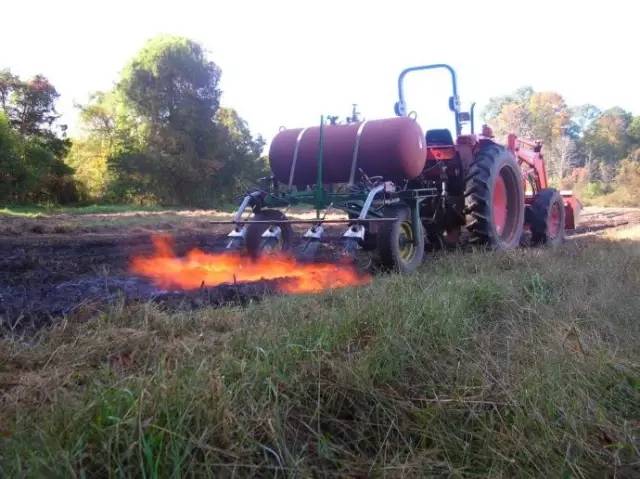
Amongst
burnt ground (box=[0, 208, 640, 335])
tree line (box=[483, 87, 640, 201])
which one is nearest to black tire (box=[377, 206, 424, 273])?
burnt ground (box=[0, 208, 640, 335])

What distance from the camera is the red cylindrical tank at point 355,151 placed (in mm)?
6645

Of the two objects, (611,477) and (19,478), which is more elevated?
(19,478)

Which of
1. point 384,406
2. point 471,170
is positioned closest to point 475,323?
point 384,406

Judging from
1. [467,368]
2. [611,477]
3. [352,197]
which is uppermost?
[352,197]

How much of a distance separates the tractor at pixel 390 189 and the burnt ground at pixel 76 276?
741 mm

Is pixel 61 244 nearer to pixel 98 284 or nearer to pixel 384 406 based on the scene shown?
pixel 98 284

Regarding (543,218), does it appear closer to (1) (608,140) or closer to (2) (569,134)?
(1) (608,140)

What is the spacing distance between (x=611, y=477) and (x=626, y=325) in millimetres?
1885

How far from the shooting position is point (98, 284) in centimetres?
518

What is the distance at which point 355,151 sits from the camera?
6785 millimetres

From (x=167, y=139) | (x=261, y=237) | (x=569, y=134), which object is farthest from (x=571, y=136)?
(x=261, y=237)

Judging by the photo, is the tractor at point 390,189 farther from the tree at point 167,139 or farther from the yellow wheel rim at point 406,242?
the tree at point 167,139

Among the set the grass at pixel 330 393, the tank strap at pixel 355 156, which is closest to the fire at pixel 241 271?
the tank strap at pixel 355 156

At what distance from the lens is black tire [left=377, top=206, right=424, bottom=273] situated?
6.09m
